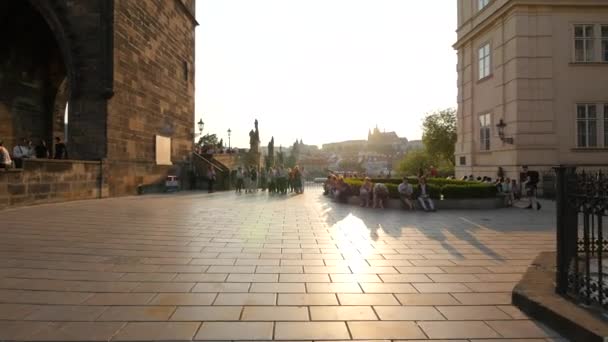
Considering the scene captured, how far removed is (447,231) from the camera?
→ 30.4 feet

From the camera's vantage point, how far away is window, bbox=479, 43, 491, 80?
2284 centimetres

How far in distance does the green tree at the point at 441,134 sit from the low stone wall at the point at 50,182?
113 feet

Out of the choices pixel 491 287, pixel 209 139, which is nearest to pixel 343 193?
pixel 491 287

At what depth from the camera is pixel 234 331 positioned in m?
3.57

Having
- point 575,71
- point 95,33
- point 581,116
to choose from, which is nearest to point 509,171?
point 581,116

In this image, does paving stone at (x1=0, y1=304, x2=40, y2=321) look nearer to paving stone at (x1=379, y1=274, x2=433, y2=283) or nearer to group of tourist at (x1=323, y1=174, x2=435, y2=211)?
paving stone at (x1=379, y1=274, x2=433, y2=283)

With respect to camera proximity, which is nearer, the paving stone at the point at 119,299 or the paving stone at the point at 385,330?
the paving stone at the point at 385,330

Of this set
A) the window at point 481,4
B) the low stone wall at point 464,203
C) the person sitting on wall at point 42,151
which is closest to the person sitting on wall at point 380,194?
the low stone wall at point 464,203

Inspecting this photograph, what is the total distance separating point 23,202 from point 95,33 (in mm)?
7925

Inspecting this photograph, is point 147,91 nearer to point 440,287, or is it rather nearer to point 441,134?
point 440,287

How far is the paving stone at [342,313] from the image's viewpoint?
3898 mm

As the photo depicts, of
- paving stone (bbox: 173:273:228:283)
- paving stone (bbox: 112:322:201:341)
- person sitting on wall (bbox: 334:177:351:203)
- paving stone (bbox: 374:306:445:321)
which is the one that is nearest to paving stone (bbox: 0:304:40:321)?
paving stone (bbox: 112:322:201:341)

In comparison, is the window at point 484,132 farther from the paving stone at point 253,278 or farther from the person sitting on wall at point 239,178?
the paving stone at point 253,278

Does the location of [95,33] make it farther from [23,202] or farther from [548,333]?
[548,333]
